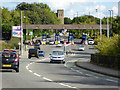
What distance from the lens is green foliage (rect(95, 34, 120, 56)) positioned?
3178cm

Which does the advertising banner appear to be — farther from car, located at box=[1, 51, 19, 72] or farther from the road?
car, located at box=[1, 51, 19, 72]

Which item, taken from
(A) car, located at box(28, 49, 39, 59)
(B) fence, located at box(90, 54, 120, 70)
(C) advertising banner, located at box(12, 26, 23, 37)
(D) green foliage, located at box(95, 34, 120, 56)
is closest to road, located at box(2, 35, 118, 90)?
(B) fence, located at box(90, 54, 120, 70)

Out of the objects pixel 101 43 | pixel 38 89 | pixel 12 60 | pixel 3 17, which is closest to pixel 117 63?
pixel 12 60

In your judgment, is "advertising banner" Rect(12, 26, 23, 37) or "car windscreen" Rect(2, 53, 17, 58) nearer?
"car windscreen" Rect(2, 53, 17, 58)

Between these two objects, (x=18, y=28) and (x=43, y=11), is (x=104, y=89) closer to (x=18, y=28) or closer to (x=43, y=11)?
(x=18, y=28)

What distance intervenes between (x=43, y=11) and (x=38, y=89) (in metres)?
178

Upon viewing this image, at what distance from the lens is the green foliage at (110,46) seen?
31.8 meters

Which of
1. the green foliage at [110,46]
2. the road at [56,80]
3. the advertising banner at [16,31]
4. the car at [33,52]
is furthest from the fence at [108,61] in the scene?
the advertising banner at [16,31]

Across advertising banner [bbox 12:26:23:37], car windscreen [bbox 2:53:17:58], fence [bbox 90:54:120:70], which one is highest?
advertising banner [bbox 12:26:23:37]

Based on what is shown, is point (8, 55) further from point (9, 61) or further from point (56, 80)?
point (56, 80)

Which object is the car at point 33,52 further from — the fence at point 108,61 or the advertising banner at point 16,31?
the fence at point 108,61

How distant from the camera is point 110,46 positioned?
115ft

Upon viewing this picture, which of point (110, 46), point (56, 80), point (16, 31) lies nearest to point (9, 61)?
point (56, 80)

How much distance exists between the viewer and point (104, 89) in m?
15.4
